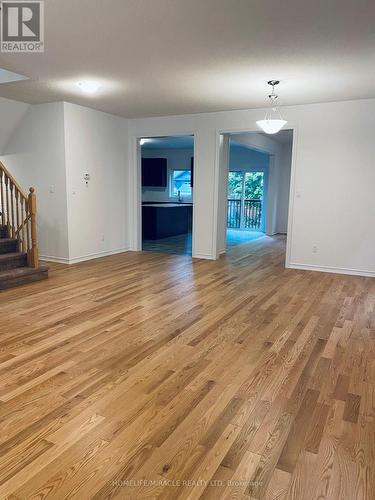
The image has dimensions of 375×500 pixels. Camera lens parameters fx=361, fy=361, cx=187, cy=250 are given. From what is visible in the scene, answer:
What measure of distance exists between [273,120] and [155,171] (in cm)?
752

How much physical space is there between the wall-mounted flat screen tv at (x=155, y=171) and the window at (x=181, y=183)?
364 millimetres

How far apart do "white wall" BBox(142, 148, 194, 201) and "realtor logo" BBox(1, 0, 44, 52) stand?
28.4ft

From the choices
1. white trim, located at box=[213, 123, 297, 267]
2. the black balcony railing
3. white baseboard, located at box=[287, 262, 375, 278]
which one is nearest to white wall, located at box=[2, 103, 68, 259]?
white trim, located at box=[213, 123, 297, 267]

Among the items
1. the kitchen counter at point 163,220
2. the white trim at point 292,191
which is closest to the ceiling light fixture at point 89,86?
the white trim at point 292,191

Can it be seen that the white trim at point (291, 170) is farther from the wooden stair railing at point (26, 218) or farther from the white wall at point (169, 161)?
the white wall at point (169, 161)

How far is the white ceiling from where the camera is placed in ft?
9.01

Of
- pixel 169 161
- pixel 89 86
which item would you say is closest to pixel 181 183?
pixel 169 161

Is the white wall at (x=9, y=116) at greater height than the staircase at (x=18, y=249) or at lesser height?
greater

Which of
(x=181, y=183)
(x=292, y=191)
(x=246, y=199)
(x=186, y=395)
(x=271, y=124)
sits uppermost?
(x=271, y=124)

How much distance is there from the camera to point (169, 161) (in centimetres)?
1236

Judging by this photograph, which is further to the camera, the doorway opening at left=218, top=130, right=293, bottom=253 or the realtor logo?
the doorway opening at left=218, top=130, right=293, bottom=253

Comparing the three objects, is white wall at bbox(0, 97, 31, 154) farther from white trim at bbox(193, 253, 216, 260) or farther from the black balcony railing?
the black balcony railing

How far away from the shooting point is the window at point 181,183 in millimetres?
12422

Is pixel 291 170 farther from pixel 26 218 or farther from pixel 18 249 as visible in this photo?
pixel 18 249
